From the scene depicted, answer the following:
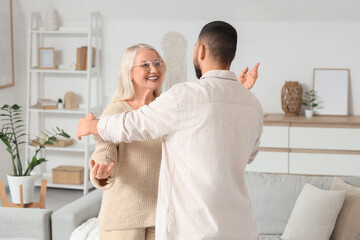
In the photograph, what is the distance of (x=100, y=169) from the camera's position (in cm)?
172

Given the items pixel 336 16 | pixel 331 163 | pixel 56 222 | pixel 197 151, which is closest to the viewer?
pixel 197 151

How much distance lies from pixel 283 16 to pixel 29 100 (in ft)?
9.44

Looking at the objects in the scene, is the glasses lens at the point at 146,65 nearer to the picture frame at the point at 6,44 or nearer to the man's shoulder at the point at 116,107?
the man's shoulder at the point at 116,107

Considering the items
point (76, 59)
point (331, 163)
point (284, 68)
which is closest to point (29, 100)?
point (76, 59)

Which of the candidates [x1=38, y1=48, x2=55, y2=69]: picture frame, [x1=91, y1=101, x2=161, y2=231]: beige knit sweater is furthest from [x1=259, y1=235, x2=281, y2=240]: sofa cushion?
[x1=38, y1=48, x2=55, y2=69]: picture frame

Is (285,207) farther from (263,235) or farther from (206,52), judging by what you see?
(206,52)

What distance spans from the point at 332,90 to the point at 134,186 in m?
3.96

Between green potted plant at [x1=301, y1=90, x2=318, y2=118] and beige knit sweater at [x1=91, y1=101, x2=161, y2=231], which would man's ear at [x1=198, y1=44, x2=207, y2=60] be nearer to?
beige knit sweater at [x1=91, y1=101, x2=161, y2=231]

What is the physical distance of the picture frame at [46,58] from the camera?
5758 millimetres

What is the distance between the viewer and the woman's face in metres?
2.06

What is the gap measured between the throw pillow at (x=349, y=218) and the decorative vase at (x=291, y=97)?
2332mm

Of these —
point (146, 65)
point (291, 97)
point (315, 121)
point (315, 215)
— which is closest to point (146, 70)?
point (146, 65)

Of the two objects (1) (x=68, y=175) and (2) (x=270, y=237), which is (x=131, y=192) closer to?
(2) (x=270, y=237)

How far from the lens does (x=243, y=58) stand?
18.4 feet
